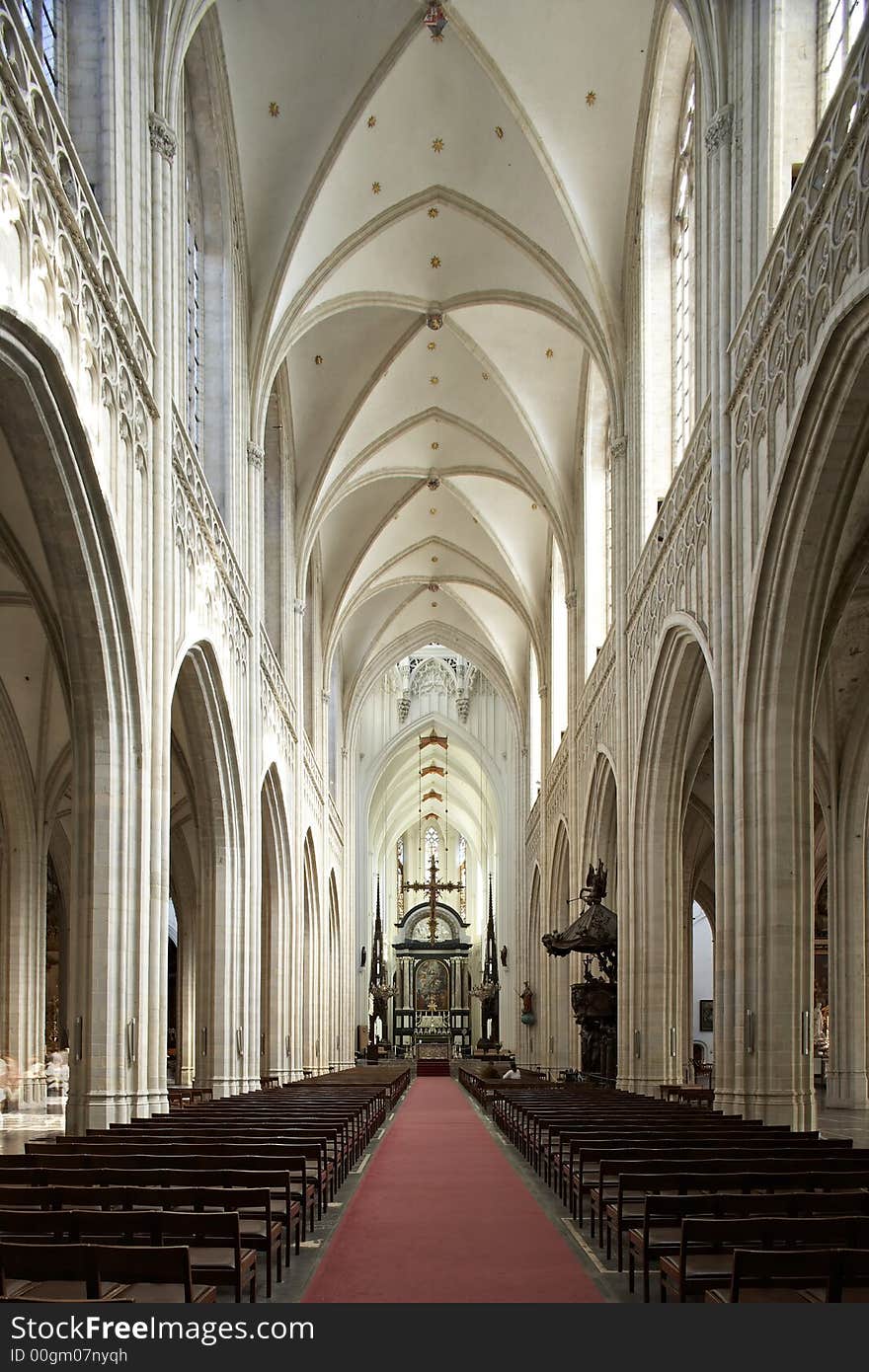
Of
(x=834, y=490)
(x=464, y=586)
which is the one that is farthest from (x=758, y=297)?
(x=464, y=586)

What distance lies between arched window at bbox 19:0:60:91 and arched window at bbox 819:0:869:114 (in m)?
7.06

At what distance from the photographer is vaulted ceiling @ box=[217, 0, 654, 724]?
59.6ft

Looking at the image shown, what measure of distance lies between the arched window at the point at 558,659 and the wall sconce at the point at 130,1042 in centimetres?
2002

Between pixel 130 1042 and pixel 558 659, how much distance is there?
896 inches

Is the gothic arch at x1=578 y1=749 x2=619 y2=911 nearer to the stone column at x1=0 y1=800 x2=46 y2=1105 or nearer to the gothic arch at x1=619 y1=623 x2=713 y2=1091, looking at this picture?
the gothic arch at x1=619 y1=623 x2=713 y2=1091

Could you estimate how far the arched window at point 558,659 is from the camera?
107ft

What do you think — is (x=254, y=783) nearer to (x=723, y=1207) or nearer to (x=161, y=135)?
(x=161, y=135)

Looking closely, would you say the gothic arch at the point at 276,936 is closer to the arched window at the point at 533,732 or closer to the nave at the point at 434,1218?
the nave at the point at 434,1218

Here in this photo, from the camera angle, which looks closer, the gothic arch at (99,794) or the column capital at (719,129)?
the gothic arch at (99,794)

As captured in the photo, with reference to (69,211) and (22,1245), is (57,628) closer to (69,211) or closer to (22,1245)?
(69,211)

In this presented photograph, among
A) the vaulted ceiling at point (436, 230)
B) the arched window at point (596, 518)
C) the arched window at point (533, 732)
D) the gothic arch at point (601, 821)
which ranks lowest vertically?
the gothic arch at point (601, 821)

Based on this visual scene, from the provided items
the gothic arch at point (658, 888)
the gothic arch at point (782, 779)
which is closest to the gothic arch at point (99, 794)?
the gothic arch at point (782, 779)

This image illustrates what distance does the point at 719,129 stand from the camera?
1405cm

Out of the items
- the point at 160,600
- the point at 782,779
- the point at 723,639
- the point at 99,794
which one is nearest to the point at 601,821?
the point at 723,639
